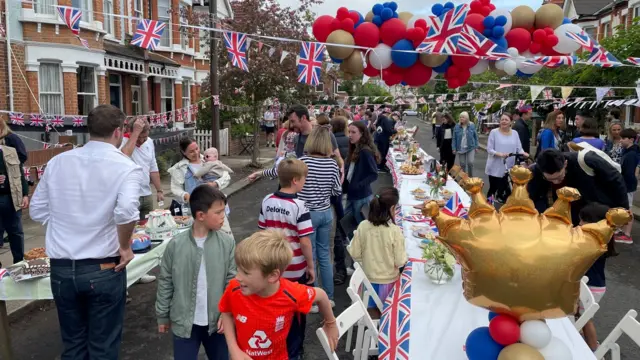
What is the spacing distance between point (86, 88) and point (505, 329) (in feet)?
51.6

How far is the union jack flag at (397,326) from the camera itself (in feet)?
9.57

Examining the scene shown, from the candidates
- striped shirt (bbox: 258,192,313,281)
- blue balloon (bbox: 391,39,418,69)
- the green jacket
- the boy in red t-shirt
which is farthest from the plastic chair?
blue balloon (bbox: 391,39,418,69)

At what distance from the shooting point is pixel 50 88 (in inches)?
548

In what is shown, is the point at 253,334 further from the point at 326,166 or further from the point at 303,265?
the point at 326,166

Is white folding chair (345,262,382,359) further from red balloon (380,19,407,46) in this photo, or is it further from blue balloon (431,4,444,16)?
blue balloon (431,4,444,16)

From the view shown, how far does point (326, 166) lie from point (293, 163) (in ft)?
3.22

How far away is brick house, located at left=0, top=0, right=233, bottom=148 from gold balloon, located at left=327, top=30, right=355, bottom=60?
3.01 meters

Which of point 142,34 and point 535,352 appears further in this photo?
point 142,34

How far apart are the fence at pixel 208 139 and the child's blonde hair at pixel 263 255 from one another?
49.1 feet

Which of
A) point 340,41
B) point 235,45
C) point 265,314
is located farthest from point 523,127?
point 265,314

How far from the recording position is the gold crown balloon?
7.33 ft

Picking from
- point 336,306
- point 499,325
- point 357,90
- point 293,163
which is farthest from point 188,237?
point 357,90

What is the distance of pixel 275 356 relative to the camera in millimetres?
2580

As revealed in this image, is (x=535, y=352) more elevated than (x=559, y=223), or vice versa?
(x=559, y=223)
